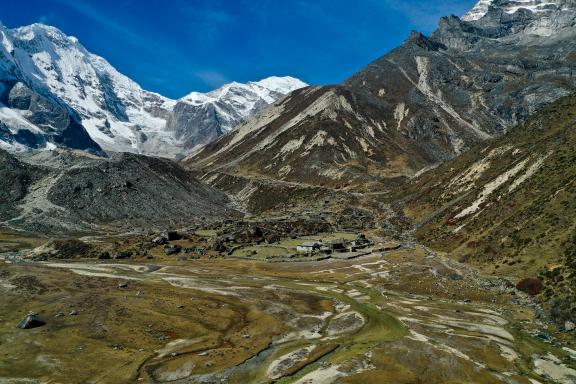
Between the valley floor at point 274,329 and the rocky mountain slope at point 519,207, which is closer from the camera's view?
the valley floor at point 274,329

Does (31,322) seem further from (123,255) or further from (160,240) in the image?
(160,240)

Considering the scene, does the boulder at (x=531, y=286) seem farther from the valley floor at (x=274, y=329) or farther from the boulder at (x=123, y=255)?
the boulder at (x=123, y=255)

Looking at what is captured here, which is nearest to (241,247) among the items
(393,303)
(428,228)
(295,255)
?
(295,255)

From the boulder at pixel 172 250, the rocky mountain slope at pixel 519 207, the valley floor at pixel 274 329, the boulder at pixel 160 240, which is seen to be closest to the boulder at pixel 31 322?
the valley floor at pixel 274 329

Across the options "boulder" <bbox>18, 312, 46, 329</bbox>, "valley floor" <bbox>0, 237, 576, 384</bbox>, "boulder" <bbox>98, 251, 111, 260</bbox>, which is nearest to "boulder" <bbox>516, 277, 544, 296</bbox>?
"valley floor" <bbox>0, 237, 576, 384</bbox>

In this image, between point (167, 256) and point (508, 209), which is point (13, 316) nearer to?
point (167, 256)

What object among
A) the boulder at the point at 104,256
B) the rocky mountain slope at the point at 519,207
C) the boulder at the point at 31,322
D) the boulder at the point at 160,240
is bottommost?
the boulder at the point at 31,322

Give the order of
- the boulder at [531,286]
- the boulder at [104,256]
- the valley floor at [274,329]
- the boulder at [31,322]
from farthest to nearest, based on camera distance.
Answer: the boulder at [104,256] → the boulder at [531,286] → the boulder at [31,322] → the valley floor at [274,329]
